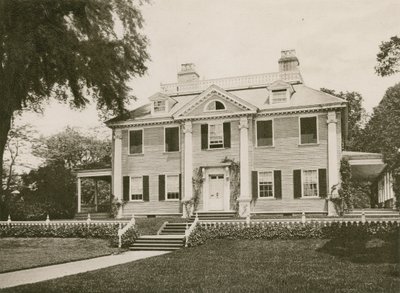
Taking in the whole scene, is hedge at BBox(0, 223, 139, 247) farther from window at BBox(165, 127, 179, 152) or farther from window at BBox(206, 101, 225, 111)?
window at BBox(206, 101, 225, 111)

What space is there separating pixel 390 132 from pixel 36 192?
21383mm

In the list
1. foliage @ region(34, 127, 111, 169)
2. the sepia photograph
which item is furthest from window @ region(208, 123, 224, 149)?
foliage @ region(34, 127, 111, 169)

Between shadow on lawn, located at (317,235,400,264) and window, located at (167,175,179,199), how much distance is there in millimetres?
10323

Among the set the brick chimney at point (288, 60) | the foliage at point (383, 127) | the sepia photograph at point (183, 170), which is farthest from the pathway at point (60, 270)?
the foliage at point (383, 127)

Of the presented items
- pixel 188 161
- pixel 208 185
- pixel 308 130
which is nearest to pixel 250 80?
pixel 308 130

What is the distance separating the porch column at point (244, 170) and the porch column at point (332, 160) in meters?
3.72

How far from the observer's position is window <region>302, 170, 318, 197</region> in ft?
78.3

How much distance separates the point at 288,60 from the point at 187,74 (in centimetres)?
573

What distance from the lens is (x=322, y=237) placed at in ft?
59.7

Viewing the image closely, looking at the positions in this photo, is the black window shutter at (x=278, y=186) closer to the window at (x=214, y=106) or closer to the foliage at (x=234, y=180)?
the foliage at (x=234, y=180)

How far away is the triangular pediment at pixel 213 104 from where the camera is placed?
81.7ft

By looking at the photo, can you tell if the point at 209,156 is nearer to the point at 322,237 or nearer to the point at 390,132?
the point at 322,237

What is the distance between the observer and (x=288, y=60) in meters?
27.9

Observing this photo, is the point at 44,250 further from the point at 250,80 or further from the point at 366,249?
the point at 250,80
